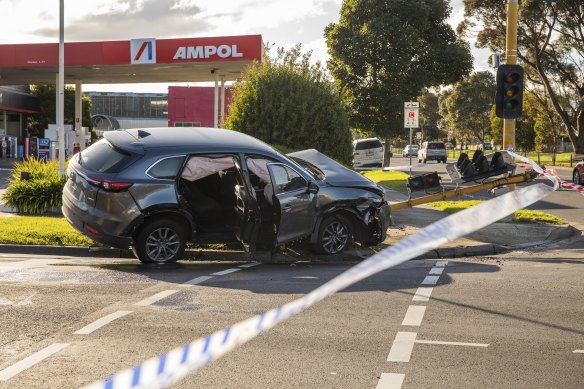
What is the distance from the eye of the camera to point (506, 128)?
16312 millimetres

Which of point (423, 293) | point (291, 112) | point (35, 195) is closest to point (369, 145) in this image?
point (291, 112)

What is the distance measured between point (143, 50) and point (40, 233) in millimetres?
22936

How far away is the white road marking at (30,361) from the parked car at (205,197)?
4.64 m

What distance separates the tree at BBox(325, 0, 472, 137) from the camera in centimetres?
4075

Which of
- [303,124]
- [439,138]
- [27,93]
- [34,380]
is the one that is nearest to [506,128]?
[303,124]

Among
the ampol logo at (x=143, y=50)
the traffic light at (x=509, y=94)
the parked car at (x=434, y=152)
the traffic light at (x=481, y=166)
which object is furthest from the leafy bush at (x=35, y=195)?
the parked car at (x=434, y=152)

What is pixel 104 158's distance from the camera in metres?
11.1

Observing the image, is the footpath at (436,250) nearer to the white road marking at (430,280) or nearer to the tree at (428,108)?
the white road marking at (430,280)

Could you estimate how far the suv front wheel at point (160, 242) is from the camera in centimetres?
1095

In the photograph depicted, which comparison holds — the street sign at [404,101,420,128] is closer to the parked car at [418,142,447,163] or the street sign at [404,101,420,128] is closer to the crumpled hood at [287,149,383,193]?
the crumpled hood at [287,149,383,193]

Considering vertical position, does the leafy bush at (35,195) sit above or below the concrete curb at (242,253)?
above

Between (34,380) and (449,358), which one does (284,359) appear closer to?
(449,358)

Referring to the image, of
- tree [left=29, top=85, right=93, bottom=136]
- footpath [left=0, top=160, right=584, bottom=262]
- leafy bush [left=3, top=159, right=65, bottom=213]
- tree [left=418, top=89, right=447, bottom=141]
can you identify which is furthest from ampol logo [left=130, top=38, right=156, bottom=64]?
tree [left=418, top=89, right=447, bottom=141]

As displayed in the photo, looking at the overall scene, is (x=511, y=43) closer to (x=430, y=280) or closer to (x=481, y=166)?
(x=481, y=166)
